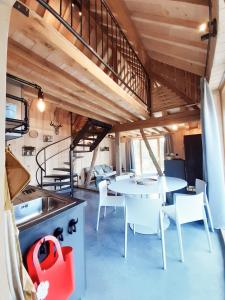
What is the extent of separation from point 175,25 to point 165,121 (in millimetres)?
2167

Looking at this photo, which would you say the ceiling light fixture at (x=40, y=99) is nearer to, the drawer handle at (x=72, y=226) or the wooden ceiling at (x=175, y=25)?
the drawer handle at (x=72, y=226)

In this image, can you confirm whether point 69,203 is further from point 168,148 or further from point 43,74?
point 168,148

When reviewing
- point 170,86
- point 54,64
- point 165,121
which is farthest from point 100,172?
point 54,64

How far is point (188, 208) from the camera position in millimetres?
2098

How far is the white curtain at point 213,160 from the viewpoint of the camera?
8.28 ft

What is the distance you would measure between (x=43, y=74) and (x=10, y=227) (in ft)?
6.24

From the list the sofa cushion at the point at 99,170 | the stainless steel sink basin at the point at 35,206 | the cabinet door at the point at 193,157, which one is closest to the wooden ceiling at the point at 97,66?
the cabinet door at the point at 193,157

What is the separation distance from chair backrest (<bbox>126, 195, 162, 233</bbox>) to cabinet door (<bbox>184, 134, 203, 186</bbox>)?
182cm

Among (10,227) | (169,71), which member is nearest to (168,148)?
(169,71)

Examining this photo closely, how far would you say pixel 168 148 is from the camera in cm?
713

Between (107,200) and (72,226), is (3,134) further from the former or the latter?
(107,200)

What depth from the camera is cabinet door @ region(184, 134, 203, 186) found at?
3306 millimetres

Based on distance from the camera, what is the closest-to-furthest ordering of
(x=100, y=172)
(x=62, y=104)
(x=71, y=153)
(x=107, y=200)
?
(x=107, y=200) < (x=62, y=104) < (x=71, y=153) < (x=100, y=172)

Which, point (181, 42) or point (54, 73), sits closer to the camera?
point (54, 73)
